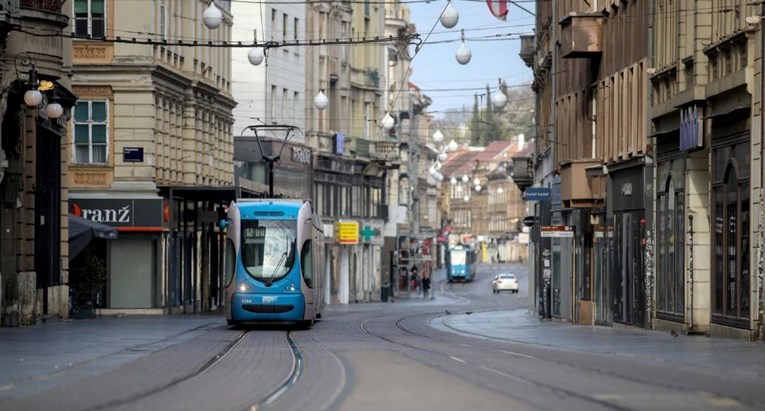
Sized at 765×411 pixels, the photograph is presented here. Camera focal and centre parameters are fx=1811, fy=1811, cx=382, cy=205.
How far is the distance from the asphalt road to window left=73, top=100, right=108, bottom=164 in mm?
20484

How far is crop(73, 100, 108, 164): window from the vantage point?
195ft

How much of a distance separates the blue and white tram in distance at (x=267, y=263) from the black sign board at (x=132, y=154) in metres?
17.0

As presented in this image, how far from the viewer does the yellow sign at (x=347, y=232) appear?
314 ft

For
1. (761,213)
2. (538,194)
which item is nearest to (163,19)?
(538,194)

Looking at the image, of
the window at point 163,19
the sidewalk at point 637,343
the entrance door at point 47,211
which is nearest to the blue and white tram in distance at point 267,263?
the sidewalk at point 637,343

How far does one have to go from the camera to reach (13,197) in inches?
1625

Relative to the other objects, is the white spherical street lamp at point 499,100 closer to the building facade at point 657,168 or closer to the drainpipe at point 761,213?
the building facade at point 657,168

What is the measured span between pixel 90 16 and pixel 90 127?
148 inches

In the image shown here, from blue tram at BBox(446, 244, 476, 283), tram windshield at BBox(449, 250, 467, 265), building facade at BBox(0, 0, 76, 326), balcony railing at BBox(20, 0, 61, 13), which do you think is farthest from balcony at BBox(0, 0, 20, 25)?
blue tram at BBox(446, 244, 476, 283)

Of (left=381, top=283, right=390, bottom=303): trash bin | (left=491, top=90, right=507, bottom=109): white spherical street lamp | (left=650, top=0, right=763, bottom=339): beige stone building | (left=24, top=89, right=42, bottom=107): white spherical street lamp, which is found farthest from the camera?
(left=381, top=283, right=390, bottom=303): trash bin

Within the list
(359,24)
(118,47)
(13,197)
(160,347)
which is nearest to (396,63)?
(359,24)

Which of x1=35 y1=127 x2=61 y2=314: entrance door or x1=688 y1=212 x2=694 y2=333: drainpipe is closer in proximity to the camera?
x1=688 y1=212 x2=694 y2=333: drainpipe

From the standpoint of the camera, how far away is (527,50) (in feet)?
228

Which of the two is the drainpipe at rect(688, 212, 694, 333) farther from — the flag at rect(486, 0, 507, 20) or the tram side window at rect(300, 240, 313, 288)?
the flag at rect(486, 0, 507, 20)
